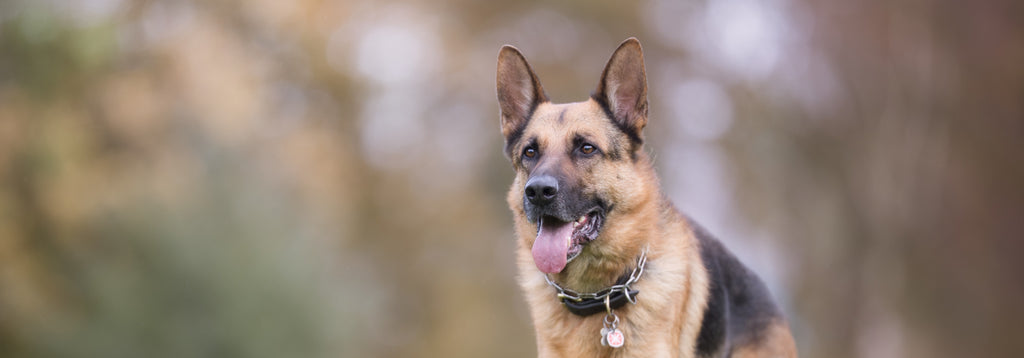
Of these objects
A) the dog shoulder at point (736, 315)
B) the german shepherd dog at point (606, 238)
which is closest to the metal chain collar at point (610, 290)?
the german shepherd dog at point (606, 238)

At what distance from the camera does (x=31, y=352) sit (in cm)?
1205

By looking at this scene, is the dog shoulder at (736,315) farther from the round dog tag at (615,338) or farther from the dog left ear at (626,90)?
the dog left ear at (626,90)

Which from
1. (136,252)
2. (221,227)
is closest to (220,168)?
(221,227)

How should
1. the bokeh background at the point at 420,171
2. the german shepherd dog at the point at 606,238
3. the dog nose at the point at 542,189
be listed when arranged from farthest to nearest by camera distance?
the bokeh background at the point at 420,171 → the german shepherd dog at the point at 606,238 → the dog nose at the point at 542,189

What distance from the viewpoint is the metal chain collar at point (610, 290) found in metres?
4.02

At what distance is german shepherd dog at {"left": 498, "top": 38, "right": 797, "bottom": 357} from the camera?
3.95 metres

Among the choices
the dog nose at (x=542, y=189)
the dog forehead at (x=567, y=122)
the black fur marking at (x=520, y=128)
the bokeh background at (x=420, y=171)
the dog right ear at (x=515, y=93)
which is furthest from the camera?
the bokeh background at (x=420, y=171)

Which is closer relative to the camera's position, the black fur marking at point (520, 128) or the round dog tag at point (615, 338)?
the round dog tag at point (615, 338)

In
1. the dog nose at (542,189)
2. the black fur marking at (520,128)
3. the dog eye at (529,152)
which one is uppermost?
the black fur marking at (520,128)

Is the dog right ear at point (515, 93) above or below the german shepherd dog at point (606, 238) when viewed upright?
above

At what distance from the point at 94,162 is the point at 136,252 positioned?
1477mm

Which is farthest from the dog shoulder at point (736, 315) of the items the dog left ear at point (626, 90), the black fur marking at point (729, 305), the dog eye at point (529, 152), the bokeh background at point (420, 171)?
the bokeh background at point (420, 171)

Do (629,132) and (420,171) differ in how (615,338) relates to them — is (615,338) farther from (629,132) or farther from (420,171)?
(420,171)

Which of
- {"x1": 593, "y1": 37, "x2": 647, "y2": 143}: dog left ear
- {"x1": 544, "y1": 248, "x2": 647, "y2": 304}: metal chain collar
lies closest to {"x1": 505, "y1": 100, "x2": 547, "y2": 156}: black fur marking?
{"x1": 593, "y1": 37, "x2": 647, "y2": 143}: dog left ear
